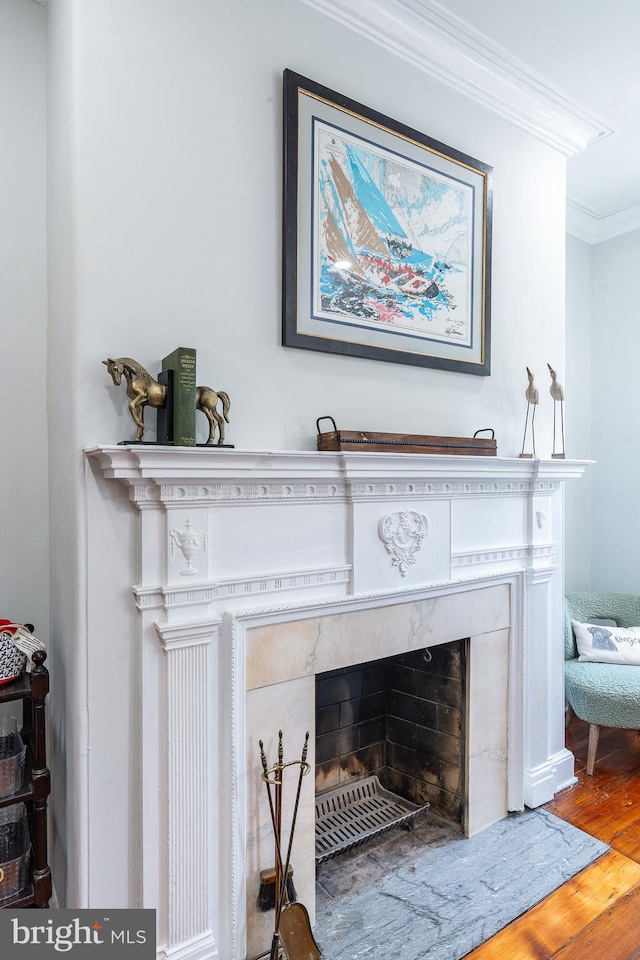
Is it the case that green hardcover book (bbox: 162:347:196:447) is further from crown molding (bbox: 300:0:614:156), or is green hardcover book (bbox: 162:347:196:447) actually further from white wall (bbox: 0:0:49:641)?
crown molding (bbox: 300:0:614:156)

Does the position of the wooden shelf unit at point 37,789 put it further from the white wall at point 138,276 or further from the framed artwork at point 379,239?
the framed artwork at point 379,239

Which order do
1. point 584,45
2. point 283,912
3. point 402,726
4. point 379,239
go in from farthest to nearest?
point 402,726
point 584,45
point 379,239
point 283,912

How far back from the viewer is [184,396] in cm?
138

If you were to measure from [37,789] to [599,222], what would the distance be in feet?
12.7

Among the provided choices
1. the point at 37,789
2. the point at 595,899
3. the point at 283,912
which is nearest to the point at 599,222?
the point at 595,899

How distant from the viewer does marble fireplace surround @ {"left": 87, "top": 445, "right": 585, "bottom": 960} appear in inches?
56.0

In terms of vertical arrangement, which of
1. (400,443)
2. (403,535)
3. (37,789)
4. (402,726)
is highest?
(400,443)

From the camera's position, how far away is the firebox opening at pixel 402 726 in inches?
84.6

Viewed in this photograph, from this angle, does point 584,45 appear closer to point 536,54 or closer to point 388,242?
point 536,54

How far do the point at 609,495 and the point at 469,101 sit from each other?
2327 mm

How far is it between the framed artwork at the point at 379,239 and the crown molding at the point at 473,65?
0.90 feet

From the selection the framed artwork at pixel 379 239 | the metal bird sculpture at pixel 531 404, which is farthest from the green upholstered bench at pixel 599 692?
the framed artwork at pixel 379 239

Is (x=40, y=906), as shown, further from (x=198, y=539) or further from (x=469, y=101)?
(x=469, y=101)

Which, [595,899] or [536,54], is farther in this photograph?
[536,54]
